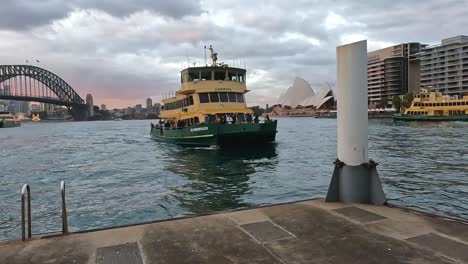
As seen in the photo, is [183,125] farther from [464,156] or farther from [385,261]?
[385,261]

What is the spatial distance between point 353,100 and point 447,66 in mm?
195662

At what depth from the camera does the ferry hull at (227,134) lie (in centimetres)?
2955

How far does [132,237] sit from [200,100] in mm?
27595

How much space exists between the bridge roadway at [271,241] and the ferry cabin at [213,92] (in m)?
25.8

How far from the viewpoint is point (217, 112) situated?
31844 mm

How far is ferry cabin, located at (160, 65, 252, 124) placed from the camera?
3244cm

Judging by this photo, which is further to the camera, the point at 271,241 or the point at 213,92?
the point at 213,92

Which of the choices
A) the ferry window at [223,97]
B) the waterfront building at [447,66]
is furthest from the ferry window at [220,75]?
the waterfront building at [447,66]

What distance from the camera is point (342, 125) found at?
7309 mm

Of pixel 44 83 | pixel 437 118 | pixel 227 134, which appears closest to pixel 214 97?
pixel 227 134

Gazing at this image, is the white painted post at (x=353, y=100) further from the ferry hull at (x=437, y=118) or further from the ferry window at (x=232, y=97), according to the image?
the ferry hull at (x=437, y=118)

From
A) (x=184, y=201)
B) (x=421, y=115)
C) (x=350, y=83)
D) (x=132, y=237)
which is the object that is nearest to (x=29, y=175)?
(x=184, y=201)

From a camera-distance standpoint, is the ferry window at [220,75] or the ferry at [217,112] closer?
the ferry at [217,112]

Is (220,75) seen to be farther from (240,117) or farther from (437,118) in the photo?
(437,118)
